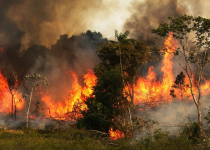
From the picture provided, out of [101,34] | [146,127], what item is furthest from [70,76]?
[146,127]

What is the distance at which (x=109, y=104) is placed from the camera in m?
22.5

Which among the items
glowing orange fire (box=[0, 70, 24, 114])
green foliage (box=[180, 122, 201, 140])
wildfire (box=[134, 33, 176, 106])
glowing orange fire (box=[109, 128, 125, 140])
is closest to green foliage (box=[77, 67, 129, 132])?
glowing orange fire (box=[109, 128, 125, 140])

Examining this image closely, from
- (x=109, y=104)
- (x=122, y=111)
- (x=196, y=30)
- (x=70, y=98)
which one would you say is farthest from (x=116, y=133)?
(x=70, y=98)

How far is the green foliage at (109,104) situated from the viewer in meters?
22.1

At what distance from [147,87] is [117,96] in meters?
31.1

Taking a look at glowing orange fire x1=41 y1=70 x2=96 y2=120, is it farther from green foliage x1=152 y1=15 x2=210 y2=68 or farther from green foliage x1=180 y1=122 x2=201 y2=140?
green foliage x1=180 y1=122 x2=201 y2=140

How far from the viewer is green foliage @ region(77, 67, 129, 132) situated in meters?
22.1

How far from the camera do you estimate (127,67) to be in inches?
1082

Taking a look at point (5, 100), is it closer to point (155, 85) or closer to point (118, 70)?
point (155, 85)

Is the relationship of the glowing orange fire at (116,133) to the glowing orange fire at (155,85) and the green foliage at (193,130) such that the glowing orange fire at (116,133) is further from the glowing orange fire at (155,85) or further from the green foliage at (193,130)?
the glowing orange fire at (155,85)

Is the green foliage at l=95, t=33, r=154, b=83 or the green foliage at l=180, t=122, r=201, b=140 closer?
the green foliage at l=180, t=122, r=201, b=140

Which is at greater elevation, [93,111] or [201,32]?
[201,32]

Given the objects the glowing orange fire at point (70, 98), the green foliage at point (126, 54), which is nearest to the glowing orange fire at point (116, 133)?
the green foliage at point (126, 54)

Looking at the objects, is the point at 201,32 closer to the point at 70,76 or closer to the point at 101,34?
the point at 70,76
